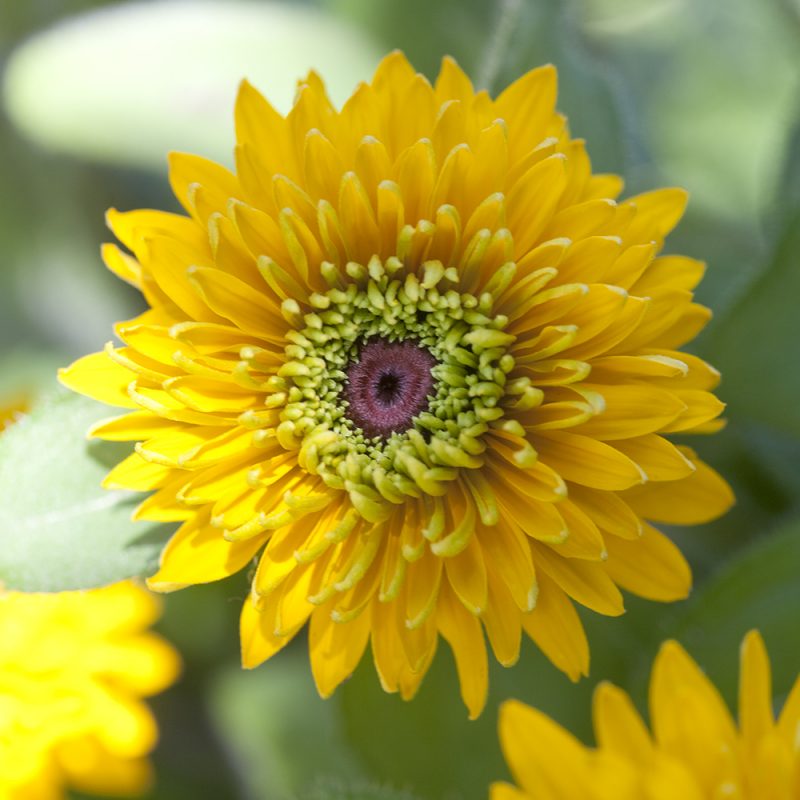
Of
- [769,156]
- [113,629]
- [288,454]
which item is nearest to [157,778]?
[113,629]

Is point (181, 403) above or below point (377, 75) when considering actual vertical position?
below

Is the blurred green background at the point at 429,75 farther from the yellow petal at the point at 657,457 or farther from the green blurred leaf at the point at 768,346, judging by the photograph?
the yellow petal at the point at 657,457

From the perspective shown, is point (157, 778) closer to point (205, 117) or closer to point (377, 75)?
point (205, 117)

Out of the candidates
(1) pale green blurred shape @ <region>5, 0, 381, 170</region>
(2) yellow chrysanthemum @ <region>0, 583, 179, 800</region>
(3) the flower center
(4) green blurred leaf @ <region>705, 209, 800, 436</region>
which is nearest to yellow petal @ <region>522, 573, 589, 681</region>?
(3) the flower center

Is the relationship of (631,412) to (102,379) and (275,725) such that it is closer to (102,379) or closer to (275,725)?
(102,379)

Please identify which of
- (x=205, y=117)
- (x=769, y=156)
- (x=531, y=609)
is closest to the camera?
(x=531, y=609)
